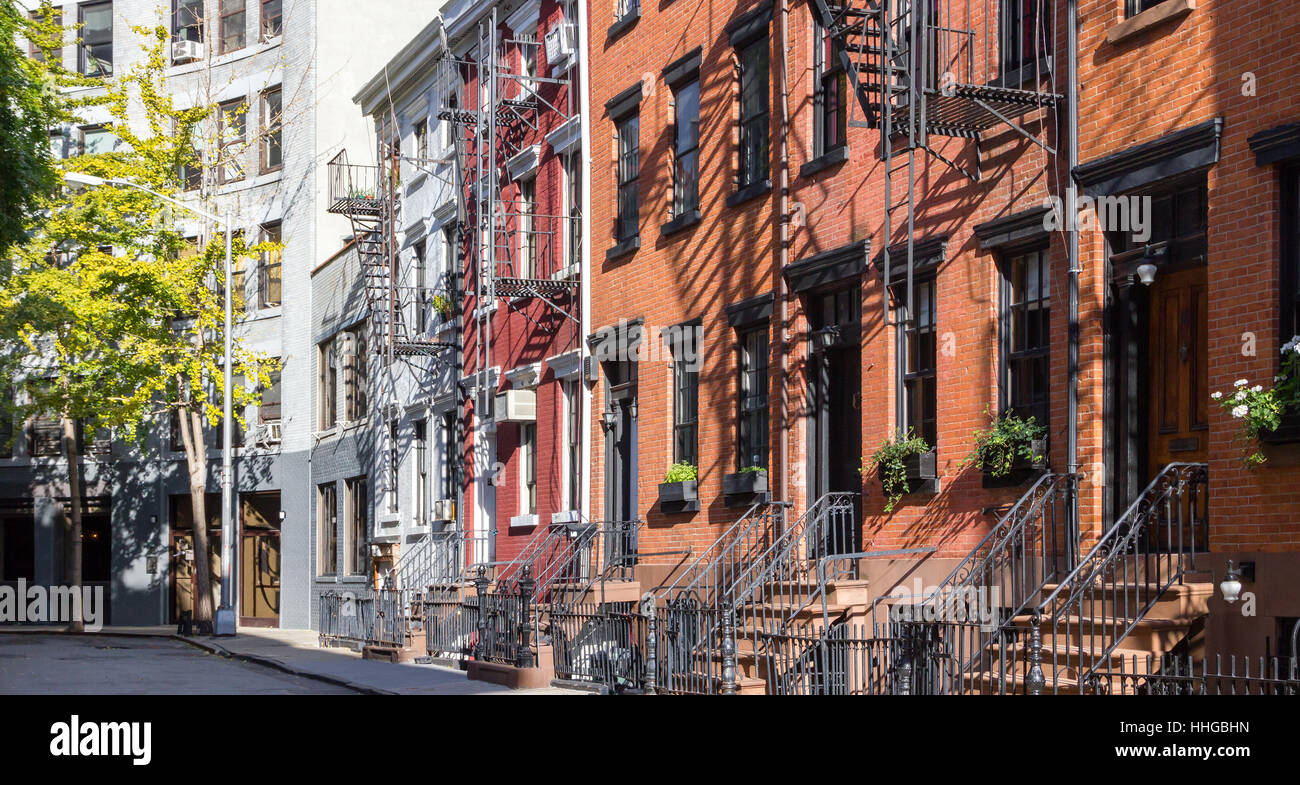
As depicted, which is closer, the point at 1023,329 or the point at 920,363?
the point at 1023,329

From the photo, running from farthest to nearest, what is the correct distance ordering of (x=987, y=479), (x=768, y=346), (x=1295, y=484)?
(x=768, y=346)
(x=987, y=479)
(x=1295, y=484)

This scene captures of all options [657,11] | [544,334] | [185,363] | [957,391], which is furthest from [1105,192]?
[185,363]

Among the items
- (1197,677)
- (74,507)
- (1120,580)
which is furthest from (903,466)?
(74,507)

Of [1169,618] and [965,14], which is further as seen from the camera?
[965,14]

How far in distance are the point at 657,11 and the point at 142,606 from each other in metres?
25.9

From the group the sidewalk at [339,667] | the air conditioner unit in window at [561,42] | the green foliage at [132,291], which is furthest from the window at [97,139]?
the air conditioner unit in window at [561,42]

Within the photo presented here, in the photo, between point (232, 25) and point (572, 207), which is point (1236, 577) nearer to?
point (572, 207)

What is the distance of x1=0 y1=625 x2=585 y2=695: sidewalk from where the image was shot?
1783cm

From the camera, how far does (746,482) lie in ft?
57.9

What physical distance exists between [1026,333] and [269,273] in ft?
94.8

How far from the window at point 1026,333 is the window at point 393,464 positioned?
63.2ft
